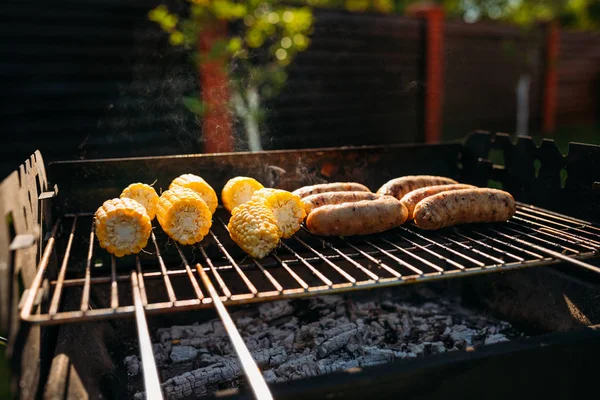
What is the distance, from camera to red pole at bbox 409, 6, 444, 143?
9.23 m

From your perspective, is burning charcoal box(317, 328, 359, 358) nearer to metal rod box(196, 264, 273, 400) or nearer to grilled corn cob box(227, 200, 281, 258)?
grilled corn cob box(227, 200, 281, 258)

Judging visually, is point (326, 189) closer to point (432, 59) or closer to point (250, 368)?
point (250, 368)

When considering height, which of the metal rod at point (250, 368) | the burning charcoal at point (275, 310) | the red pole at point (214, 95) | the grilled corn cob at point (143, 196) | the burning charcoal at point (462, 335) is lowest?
the burning charcoal at point (462, 335)

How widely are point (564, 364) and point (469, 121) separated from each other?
32.5 feet

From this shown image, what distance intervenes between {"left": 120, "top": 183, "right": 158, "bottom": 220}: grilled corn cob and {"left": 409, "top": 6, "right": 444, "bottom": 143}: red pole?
276 inches

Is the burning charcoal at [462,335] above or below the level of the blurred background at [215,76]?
below

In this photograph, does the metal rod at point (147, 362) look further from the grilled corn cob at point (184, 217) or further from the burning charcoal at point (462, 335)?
the burning charcoal at point (462, 335)

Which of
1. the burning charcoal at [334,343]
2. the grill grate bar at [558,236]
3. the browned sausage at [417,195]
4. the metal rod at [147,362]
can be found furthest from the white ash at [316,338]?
the metal rod at [147,362]

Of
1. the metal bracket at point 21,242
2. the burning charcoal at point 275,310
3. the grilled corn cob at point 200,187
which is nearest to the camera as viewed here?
the metal bracket at point 21,242

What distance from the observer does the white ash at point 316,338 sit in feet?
9.20

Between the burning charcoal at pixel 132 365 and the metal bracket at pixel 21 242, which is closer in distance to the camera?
the metal bracket at pixel 21 242

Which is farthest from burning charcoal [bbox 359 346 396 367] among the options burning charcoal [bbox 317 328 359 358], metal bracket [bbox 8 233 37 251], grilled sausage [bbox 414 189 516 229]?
metal bracket [bbox 8 233 37 251]

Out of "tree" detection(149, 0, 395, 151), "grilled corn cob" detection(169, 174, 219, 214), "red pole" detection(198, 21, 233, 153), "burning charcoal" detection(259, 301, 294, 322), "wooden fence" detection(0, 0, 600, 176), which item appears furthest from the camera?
"red pole" detection(198, 21, 233, 153)

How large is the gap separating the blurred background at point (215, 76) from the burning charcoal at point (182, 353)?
3.56 ft
